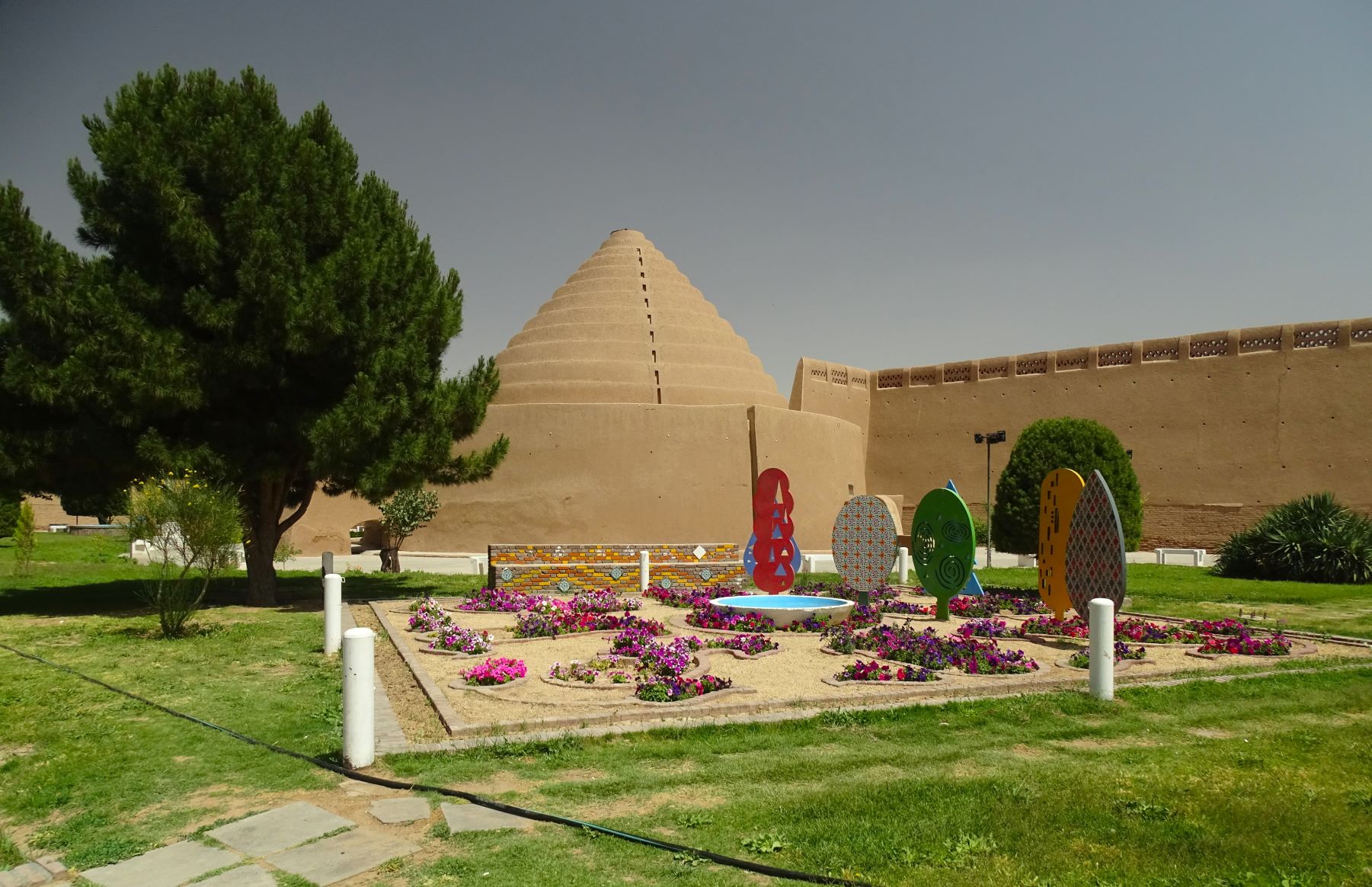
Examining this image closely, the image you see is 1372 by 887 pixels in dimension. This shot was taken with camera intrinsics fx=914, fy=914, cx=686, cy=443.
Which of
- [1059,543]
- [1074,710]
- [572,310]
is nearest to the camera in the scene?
[1074,710]

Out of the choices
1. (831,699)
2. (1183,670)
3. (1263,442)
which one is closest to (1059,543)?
(1183,670)

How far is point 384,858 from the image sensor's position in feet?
14.0

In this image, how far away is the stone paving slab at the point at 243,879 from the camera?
4.02 metres

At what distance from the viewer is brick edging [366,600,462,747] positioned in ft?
22.4

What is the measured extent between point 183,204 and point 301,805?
12.1 m

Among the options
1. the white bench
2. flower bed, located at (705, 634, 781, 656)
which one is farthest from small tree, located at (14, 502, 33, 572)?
the white bench

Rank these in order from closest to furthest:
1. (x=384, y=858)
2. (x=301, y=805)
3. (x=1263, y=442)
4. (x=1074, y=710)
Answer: (x=384, y=858), (x=301, y=805), (x=1074, y=710), (x=1263, y=442)

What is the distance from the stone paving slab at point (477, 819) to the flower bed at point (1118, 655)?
22.2 ft

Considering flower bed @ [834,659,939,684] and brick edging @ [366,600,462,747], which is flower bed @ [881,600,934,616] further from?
brick edging @ [366,600,462,747]

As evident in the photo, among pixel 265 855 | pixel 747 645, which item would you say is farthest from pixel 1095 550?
pixel 265 855

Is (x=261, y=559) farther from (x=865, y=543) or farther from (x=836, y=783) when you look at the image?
(x=836, y=783)

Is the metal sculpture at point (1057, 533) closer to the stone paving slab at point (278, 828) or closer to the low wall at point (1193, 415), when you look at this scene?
the stone paving slab at point (278, 828)

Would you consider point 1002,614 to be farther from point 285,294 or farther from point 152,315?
point 152,315

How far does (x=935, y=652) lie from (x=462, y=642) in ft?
17.4
